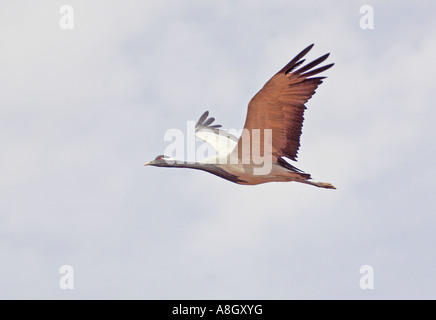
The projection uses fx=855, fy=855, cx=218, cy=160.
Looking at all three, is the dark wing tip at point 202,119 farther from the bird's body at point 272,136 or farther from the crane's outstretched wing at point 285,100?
the crane's outstretched wing at point 285,100

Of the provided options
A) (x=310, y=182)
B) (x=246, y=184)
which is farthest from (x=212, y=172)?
(x=310, y=182)

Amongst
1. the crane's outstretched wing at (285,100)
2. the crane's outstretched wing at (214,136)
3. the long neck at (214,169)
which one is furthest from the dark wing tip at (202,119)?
the crane's outstretched wing at (285,100)

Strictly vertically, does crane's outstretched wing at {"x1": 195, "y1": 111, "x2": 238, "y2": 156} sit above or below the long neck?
above

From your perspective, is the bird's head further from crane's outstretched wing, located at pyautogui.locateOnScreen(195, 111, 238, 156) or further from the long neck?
crane's outstretched wing, located at pyautogui.locateOnScreen(195, 111, 238, 156)

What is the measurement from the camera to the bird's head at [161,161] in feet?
73.0

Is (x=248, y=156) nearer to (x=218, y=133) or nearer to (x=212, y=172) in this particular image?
(x=212, y=172)

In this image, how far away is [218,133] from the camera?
26000 mm

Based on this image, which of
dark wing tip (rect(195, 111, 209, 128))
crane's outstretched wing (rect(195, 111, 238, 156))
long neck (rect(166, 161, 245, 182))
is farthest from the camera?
dark wing tip (rect(195, 111, 209, 128))

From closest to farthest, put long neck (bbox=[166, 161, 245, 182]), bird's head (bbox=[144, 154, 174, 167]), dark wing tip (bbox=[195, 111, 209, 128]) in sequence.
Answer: long neck (bbox=[166, 161, 245, 182]) < bird's head (bbox=[144, 154, 174, 167]) < dark wing tip (bbox=[195, 111, 209, 128])

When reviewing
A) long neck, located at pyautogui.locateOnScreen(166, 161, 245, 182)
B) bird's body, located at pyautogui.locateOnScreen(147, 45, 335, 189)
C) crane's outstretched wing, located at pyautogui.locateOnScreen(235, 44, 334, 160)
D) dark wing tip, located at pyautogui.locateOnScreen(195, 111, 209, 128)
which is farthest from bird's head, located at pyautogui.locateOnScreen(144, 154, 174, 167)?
dark wing tip, located at pyautogui.locateOnScreen(195, 111, 209, 128)

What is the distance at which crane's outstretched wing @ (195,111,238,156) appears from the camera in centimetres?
2448

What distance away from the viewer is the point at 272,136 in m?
20.6

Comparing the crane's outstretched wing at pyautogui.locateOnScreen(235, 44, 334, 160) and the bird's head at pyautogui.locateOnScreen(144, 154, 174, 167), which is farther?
the bird's head at pyautogui.locateOnScreen(144, 154, 174, 167)
